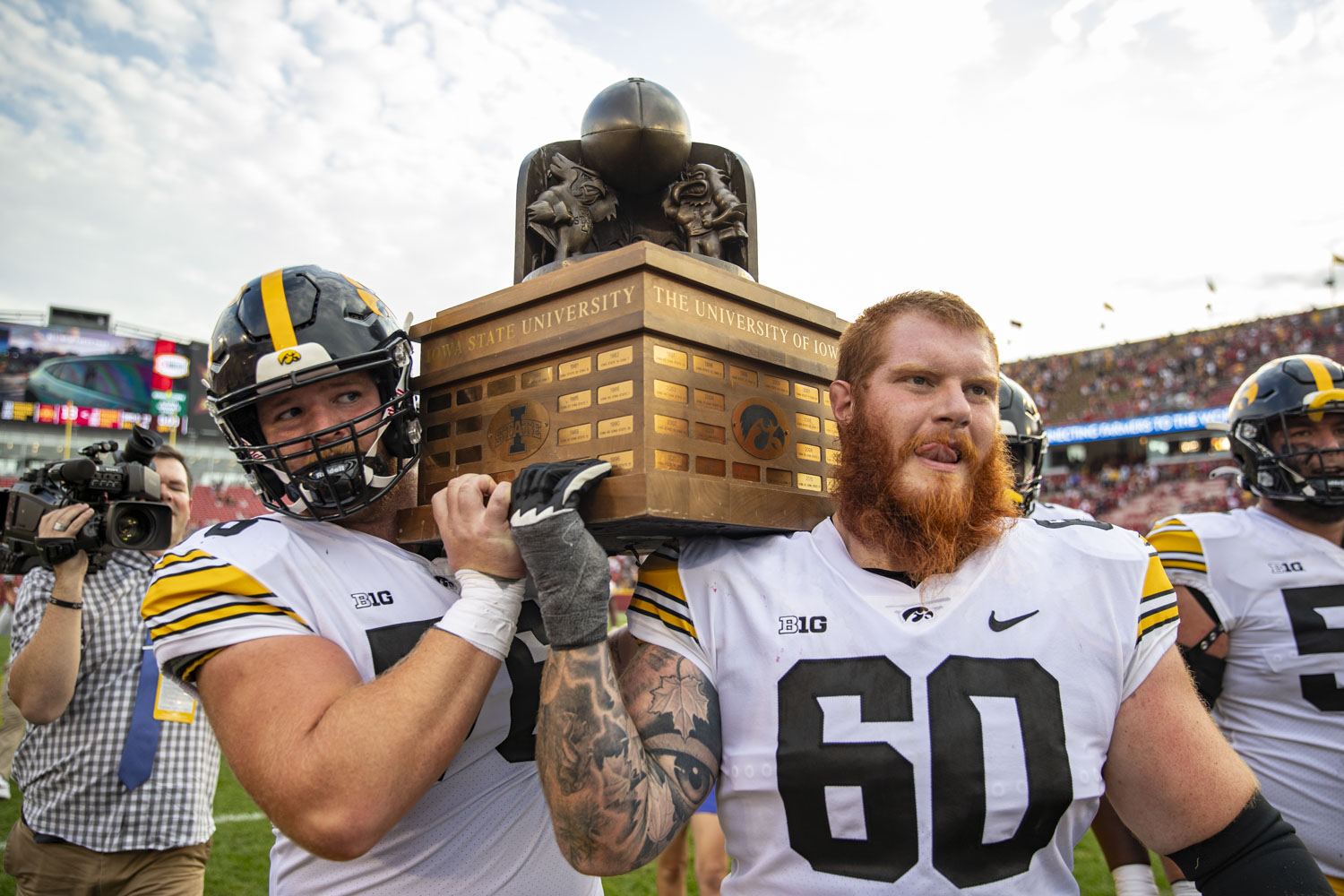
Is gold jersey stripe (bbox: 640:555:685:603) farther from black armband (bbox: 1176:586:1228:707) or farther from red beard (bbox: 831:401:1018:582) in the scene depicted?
black armband (bbox: 1176:586:1228:707)

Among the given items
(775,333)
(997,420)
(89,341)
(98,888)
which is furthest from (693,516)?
(89,341)

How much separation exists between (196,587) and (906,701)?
134cm

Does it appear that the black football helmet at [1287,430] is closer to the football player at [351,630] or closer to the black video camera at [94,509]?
the football player at [351,630]

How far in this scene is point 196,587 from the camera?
5.45 feet

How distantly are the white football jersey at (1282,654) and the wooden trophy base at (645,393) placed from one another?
69.9 inches

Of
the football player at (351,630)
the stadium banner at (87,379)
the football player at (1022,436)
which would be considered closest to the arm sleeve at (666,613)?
the football player at (351,630)

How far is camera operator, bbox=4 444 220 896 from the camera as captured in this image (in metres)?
2.97

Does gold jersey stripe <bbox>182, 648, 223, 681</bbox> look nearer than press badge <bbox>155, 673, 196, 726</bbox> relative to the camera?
Yes

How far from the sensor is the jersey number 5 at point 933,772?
161 centimetres

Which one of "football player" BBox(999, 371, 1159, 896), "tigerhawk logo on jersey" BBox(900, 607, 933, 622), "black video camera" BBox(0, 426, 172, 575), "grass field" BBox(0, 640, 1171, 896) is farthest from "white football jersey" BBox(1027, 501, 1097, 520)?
"grass field" BBox(0, 640, 1171, 896)

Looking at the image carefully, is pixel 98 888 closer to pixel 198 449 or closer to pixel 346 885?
pixel 346 885

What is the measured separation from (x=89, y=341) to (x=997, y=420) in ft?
126

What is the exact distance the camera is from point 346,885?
5.79ft

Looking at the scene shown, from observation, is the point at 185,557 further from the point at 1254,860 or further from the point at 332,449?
the point at 1254,860
